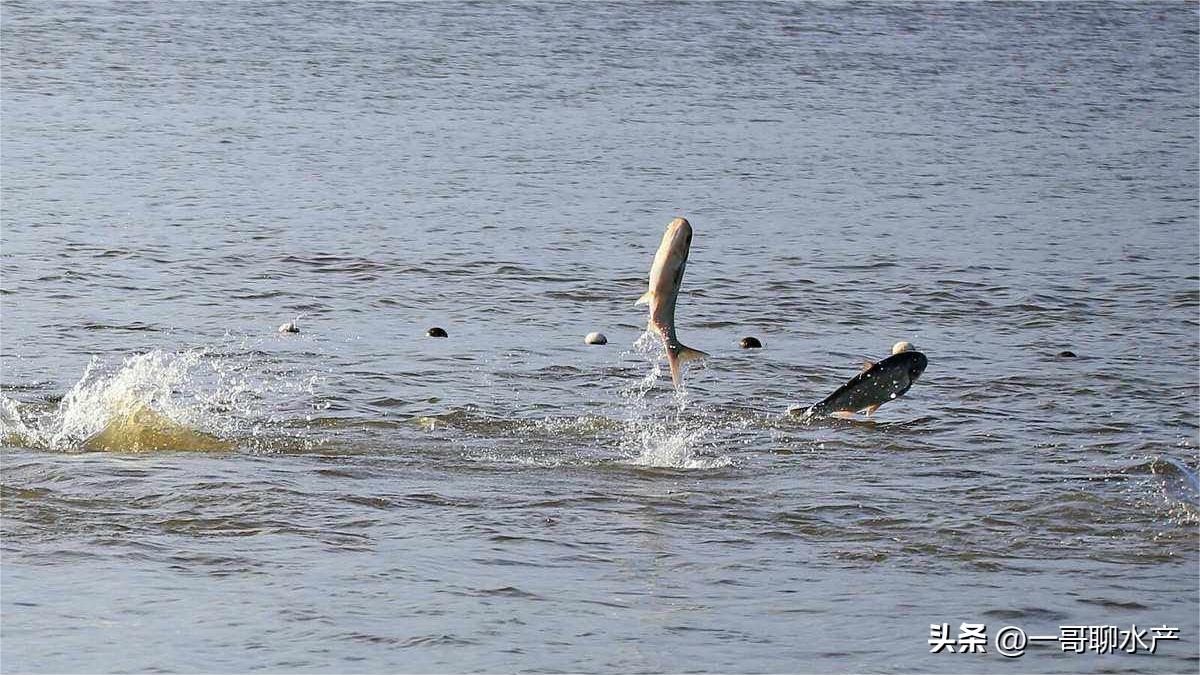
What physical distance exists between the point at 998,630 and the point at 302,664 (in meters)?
2.40

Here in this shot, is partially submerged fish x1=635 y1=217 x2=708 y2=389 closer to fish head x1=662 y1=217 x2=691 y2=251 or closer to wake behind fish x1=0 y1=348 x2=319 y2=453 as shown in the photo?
fish head x1=662 y1=217 x2=691 y2=251

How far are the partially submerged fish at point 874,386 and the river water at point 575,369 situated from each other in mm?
222

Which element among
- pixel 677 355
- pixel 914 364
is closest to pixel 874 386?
pixel 914 364

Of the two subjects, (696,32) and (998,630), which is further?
(696,32)

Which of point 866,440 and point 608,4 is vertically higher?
point 866,440

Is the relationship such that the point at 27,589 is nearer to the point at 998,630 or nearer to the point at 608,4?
the point at 998,630

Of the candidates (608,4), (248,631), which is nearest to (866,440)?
(248,631)

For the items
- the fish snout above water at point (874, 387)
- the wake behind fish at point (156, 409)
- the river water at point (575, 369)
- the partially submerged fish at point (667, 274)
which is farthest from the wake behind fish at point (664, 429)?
the wake behind fish at point (156, 409)

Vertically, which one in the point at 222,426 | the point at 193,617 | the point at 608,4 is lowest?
the point at 608,4

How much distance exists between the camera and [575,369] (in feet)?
35.4

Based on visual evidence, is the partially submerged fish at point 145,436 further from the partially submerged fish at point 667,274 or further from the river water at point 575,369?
the partially submerged fish at point 667,274

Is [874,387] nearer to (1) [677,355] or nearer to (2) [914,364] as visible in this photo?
(2) [914,364]

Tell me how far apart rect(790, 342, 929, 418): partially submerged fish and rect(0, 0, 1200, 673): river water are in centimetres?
22

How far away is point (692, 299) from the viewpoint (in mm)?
12844
